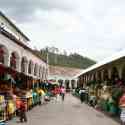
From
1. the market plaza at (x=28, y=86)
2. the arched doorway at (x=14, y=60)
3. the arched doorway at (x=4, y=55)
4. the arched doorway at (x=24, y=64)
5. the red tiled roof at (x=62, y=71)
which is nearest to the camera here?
the market plaza at (x=28, y=86)

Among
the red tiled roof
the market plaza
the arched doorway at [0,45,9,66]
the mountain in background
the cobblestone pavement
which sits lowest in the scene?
the cobblestone pavement

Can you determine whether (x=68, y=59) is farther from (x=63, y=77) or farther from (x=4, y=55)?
(x=4, y=55)

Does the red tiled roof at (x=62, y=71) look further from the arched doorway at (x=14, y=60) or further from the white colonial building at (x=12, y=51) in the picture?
the arched doorway at (x=14, y=60)

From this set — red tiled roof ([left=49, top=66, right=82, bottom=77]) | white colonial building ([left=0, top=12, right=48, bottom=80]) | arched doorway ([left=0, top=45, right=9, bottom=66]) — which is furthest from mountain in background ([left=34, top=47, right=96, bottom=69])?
arched doorway ([left=0, top=45, right=9, bottom=66])

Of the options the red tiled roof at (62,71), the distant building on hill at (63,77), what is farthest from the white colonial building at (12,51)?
the red tiled roof at (62,71)

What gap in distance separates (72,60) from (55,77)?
153 feet

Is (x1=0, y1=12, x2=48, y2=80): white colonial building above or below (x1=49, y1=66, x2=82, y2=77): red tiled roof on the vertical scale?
below

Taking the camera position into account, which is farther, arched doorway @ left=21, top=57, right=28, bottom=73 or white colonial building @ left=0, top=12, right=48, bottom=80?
arched doorway @ left=21, top=57, right=28, bottom=73

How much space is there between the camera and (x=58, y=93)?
47625 millimetres

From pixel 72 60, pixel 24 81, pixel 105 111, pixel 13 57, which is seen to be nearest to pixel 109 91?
pixel 105 111

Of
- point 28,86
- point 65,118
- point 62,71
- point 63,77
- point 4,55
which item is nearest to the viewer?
point 65,118

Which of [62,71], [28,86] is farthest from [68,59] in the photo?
[28,86]

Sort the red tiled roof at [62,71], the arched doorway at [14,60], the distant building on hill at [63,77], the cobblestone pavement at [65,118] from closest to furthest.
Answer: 1. the cobblestone pavement at [65,118]
2. the arched doorway at [14,60]
3. the distant building on hill at [63,77]
4. the red tiled roof at [62,71]

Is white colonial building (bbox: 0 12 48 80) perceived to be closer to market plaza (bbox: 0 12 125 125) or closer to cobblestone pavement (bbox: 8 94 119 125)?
market plaza (bbox: 0 12 125 125)
